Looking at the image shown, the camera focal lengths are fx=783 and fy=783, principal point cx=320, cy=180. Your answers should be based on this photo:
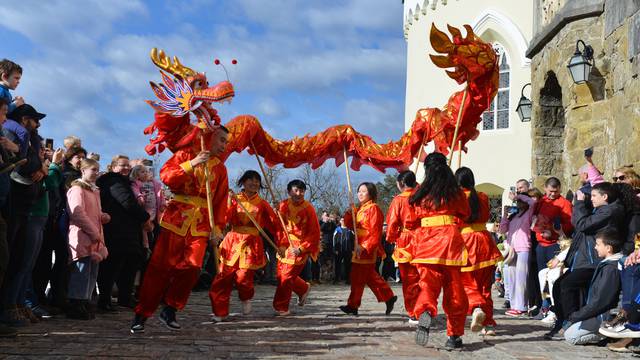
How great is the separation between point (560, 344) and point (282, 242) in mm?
3611

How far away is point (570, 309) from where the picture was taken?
7535mm

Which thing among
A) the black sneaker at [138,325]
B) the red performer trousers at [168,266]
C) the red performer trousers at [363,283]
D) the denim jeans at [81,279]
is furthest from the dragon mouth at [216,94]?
the red performer trousers at [363,283]

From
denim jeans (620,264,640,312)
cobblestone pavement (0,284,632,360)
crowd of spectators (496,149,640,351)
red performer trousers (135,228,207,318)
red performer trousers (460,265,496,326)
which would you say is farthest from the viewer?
red performer trousers (460,265,496,326)

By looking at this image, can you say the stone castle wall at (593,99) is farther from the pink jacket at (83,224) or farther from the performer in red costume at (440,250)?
the pink jacket at (83,224)

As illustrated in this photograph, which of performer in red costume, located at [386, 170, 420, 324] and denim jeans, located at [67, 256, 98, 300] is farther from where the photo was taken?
performer in red costume, located at [386, 170, 420, 324]

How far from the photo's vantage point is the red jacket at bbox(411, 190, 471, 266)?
6.73 meters

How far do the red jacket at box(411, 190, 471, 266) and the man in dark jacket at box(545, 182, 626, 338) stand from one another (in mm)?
1357

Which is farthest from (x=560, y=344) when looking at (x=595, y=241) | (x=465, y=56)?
(x=465, y=56)

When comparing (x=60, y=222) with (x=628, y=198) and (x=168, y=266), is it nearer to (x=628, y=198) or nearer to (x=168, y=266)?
(x=168, y=266)

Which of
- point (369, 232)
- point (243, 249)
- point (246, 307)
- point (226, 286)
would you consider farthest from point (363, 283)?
point (226, 286)

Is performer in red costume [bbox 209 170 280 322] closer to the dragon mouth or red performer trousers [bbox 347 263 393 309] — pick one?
red performer trousers [bbox 347 263 393 309]

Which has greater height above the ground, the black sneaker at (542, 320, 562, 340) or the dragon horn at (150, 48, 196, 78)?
the dragon horn at (150, 48, 196, 78)

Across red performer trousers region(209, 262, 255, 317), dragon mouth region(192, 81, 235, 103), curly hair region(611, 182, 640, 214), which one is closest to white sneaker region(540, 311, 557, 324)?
curly hair region(611, 182, 640, 214)

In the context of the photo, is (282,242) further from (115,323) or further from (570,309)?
(570,309)
